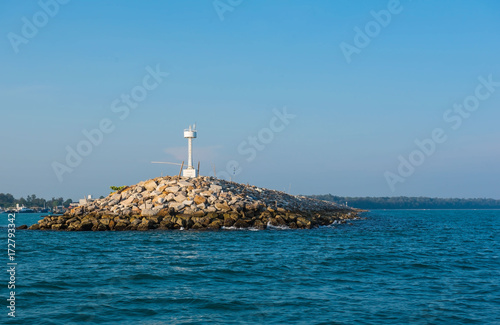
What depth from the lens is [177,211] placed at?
37.4m

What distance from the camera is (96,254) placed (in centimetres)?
2177

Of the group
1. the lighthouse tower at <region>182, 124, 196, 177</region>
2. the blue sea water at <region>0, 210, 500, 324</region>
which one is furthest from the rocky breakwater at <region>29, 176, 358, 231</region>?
the blue sea water at <region>0, 210, 500, 324</region>

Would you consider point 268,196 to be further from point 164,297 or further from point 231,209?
point 164,297

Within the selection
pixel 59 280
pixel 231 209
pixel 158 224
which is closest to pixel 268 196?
pixel 231 209

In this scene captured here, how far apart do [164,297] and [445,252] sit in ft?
55.5

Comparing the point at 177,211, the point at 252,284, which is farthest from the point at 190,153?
the point at 252,284

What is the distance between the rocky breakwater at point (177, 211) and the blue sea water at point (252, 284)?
1036 cm

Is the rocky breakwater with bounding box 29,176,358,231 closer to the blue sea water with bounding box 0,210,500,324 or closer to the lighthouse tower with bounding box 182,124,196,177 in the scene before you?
the lighthouse tower with bounding box 182,124,196,177

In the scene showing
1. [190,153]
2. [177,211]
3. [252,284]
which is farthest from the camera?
[190,153]

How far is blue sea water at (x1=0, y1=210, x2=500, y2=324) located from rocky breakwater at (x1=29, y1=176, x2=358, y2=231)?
1036cm

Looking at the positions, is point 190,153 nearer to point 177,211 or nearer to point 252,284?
point 177,211

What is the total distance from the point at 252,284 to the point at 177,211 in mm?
23203

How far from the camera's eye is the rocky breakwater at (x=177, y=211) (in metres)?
35.9

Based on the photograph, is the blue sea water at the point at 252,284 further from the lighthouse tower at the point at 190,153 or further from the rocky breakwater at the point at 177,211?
→ the lighthouse tower at the point at 190,153
